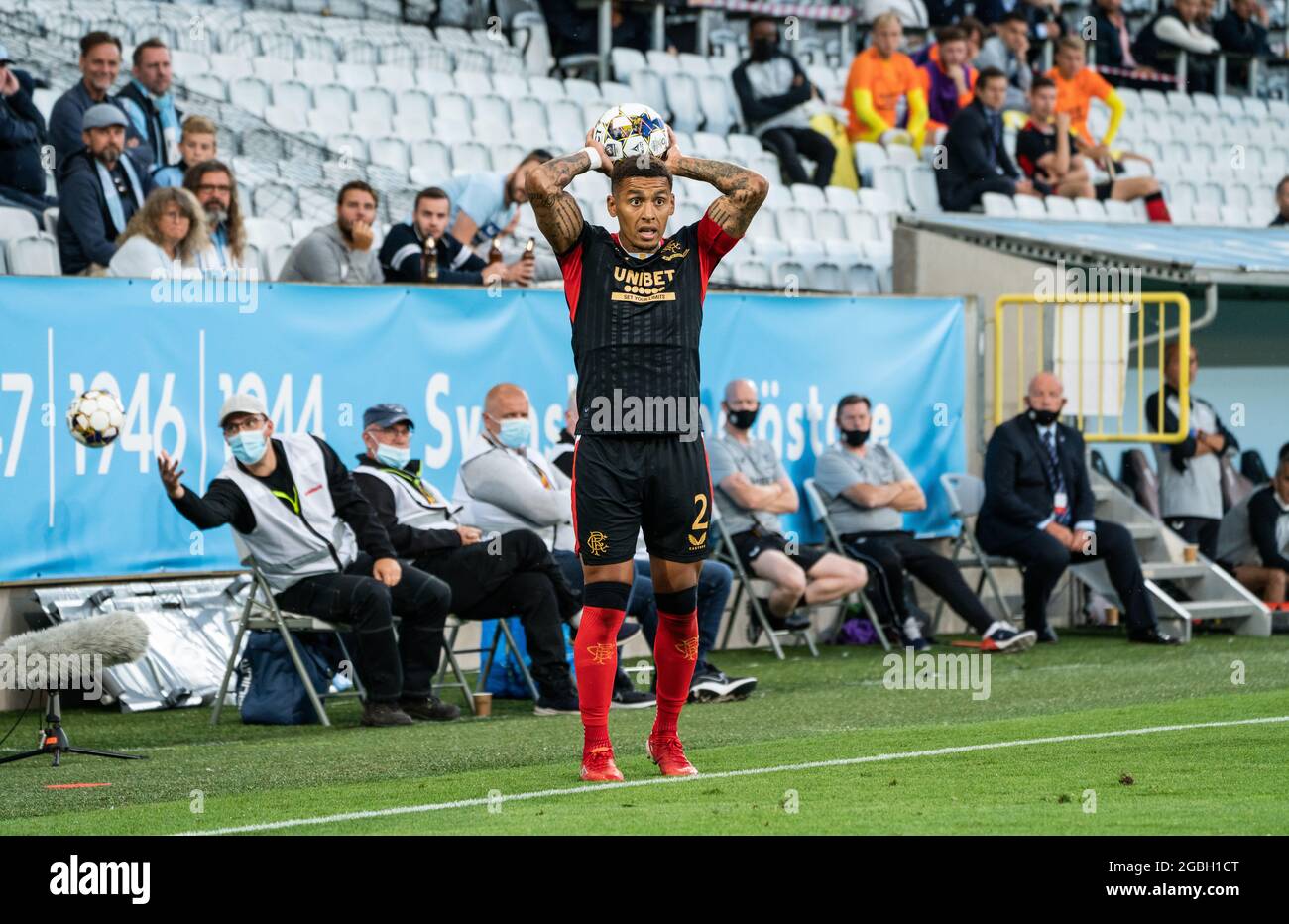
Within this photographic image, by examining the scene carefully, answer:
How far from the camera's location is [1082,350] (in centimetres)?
1581

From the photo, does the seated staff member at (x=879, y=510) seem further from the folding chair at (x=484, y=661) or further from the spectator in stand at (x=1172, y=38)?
the spectator in stand at (x=1172, y=38)

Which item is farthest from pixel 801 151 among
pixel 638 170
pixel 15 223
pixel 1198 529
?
pixel 638 170

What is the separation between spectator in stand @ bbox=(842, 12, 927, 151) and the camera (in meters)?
19.8

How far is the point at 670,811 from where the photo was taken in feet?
20.9

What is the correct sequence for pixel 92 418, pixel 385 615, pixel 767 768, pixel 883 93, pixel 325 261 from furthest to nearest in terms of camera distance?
pixel 883 93 → pixel 325 261 → pixel 385 615 → pixel 92 418 → pixel 767 768

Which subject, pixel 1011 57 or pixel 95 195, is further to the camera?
pixel 1011 57

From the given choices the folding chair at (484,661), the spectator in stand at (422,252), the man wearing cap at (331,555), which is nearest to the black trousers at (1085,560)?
the spectator in stand at (422,252)

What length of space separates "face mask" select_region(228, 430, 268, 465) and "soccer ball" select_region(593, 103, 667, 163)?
333 cm

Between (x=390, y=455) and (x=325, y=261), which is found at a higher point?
(x=325, y=261)

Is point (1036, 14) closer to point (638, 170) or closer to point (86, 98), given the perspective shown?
point (86, 98)

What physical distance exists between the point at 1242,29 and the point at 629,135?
21.7m

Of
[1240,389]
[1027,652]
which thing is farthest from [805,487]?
[1240,389]

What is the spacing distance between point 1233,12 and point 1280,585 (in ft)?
45.3
